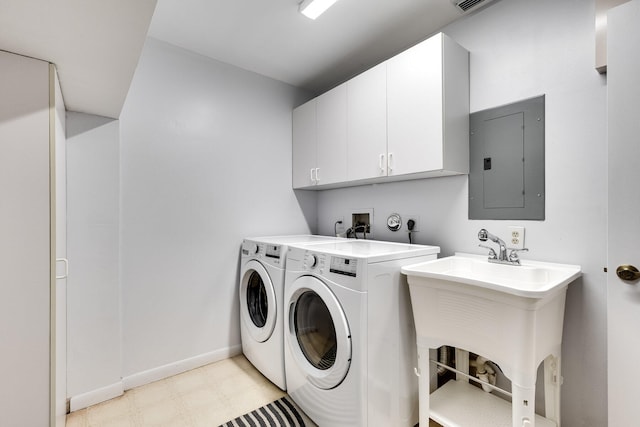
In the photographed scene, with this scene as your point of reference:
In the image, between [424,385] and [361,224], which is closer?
[424,385]

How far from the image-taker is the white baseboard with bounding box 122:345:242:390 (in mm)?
1995

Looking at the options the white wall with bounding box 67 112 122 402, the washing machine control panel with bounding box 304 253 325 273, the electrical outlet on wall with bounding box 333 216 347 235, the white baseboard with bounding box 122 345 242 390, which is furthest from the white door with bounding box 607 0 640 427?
the white wall with bounding box 67 112 122 402

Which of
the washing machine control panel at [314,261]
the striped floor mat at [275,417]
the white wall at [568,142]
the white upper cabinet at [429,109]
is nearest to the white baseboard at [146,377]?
the striped floor mat at [275,417]

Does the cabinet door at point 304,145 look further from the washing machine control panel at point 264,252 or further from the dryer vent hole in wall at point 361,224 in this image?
the washing machine control panel at point 264,252

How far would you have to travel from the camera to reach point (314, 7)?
1712 mm

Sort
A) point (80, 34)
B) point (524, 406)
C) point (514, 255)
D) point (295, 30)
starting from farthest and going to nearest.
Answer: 1. point (295, 30)
2. point (514, 255)
3. point (524, 406)
4. point (80, 34)

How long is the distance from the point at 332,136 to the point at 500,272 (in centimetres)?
151

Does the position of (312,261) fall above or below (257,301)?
above

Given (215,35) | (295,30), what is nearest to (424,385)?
(295,30)

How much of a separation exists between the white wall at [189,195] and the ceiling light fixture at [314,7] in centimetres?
96

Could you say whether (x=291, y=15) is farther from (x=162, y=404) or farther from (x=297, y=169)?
(x=162, y=404)

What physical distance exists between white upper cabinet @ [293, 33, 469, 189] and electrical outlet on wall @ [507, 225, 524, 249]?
0.44m

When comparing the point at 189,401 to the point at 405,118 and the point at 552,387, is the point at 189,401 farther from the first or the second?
the point at 405,118

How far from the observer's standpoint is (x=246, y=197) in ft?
8.28
